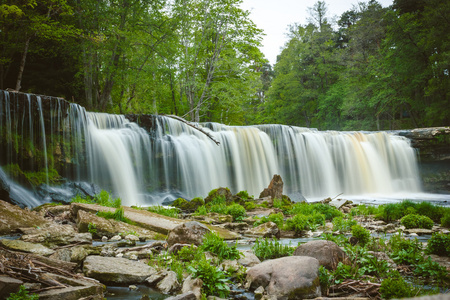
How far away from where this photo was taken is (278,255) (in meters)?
4.79

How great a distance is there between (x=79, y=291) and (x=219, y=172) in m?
16.1

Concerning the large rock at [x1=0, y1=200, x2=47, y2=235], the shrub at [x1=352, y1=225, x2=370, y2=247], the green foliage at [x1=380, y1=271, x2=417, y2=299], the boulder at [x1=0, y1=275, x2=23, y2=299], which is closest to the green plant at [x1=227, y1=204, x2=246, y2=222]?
the shrub at [x1=352, y1=225, x2=370, y2=247]

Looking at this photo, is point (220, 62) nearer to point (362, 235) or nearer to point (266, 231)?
point (266, 231)

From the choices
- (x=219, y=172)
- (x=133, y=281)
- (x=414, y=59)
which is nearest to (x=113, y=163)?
(x=219, y=172)

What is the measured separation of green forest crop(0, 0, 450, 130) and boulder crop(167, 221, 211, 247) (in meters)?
12.0

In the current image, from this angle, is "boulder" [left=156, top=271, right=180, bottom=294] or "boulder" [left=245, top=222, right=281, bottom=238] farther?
"boulder" [left=245, top=222, right=281, bottom=238]

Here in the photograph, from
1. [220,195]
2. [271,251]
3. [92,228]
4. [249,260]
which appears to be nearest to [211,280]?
[249,260]

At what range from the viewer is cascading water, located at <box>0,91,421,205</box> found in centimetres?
1270

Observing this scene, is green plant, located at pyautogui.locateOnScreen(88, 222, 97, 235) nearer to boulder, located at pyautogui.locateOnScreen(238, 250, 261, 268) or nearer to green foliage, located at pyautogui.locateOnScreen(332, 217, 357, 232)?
boulder, located at pyautogui.locateOnScreen(238, 250, 261, 268)

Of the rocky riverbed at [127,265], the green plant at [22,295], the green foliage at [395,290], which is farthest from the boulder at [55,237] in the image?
the green foliage at [395,290]

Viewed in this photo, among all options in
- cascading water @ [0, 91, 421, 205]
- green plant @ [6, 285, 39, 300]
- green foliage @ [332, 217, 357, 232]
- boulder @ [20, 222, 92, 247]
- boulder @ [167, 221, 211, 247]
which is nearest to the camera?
green plant @ [6, 285, 39, 300]

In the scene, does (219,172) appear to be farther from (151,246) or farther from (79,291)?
(79,291)

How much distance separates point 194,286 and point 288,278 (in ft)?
3.46

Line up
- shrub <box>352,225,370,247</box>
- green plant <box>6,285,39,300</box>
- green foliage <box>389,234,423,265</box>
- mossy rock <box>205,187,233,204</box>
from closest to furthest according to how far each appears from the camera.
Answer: green plant <box>6,285,39,300</box> → green foliage <box>389,234,423,265</box> → shrub <box>352,225,370,247</box> → mossy rock <box>205,187,233,204</box>
